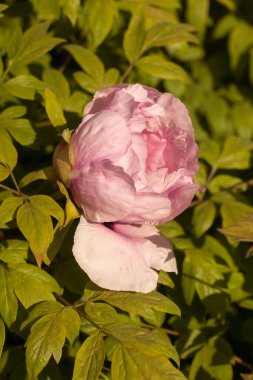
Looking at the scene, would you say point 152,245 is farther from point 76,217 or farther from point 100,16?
point 100,16

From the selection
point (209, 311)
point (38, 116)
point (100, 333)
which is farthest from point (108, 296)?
point (38, 116)

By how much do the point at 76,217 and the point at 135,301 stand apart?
195 millimetres

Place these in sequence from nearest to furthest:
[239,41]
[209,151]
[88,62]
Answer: [88,62], [209,151], [239,41]

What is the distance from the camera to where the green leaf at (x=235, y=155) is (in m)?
1.88

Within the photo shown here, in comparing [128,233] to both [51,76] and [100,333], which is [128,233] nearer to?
[100,333]

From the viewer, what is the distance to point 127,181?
1.12m

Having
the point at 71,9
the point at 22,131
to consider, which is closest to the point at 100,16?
the point at 71,9

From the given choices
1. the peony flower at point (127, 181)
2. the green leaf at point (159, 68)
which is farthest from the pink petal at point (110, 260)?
the green leaf at point (159, 68)

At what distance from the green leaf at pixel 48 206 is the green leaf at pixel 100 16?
715 millimetres

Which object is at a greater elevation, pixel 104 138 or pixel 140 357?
pixel 104 138

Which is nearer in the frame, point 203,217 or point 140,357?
point 140,357

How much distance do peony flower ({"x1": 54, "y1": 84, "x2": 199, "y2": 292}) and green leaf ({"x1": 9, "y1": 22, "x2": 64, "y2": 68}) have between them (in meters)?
0.31

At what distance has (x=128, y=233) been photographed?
1.22 meters

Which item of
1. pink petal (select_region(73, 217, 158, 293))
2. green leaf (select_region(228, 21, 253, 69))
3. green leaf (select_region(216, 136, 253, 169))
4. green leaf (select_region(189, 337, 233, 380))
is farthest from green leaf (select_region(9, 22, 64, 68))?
green leaf (select_region(228, 21, 253, 69))
